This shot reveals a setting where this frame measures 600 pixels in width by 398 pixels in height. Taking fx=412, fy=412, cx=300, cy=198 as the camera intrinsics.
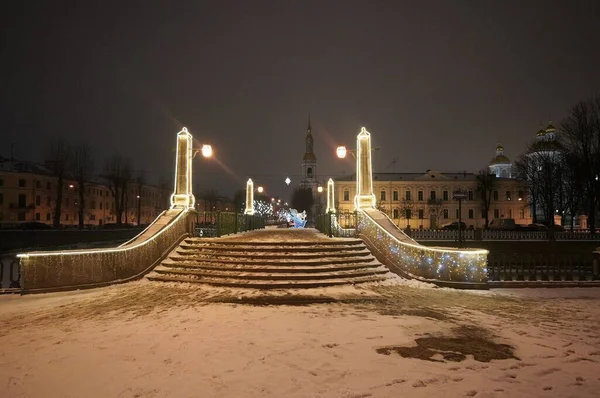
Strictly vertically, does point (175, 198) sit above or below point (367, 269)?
A: above

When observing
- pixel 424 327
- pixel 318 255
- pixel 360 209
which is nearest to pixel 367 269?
pixel 318 255

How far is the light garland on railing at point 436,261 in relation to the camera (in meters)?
12.1

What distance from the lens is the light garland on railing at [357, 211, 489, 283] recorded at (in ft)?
39.6

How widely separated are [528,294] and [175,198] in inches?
537

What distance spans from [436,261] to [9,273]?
18.2 m

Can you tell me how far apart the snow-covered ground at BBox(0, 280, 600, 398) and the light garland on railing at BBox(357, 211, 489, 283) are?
5.23 feet

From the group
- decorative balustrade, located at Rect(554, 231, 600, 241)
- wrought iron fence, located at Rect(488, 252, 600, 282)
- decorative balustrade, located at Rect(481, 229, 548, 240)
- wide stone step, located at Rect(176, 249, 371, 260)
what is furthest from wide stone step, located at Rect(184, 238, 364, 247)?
decorative balustrade, located at Rect(554, 231, 600, 241)

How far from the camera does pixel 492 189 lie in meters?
74.9

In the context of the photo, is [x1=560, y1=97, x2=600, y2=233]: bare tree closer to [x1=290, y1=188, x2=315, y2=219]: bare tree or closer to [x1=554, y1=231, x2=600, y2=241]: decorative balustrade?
[x1=554, y1=231, x2=600, y2=241]: decorative balustrade

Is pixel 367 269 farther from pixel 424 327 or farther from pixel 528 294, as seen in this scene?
pixel 424 327

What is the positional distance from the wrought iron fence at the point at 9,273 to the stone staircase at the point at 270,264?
3624 millimetres

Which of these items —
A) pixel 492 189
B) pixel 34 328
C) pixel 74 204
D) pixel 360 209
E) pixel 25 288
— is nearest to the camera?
pixel 34 328

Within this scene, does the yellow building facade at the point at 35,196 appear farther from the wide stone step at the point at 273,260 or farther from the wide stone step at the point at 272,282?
the wide stone step at the point at 272,282

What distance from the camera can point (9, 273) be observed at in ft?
60.4
